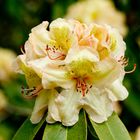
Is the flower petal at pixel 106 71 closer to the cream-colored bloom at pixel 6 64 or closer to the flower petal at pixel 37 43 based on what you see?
the flower petal at pixel 37 43

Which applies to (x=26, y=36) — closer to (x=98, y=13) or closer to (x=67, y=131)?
(x=98, y=13)

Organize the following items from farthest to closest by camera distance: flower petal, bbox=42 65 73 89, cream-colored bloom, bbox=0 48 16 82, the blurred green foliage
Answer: cream-colored bloom, bbox=0 48 16 82
the blurred green foliage
flower petal, bbox=42 65 73 89

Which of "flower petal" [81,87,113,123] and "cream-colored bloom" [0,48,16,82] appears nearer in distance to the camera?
"flower petal" [81,87,113,123]

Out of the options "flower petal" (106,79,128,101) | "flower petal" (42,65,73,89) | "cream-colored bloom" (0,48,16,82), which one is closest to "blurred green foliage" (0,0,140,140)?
"cream-colored bloom" (0,48,16,82)

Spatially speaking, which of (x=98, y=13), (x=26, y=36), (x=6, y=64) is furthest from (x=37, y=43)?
(x=26, y=36)

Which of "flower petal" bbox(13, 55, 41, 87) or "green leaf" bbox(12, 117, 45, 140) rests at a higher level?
"flower petal" bbox(13, 55, 41, 87)

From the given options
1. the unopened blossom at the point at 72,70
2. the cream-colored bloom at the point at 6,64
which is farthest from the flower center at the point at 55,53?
the cream-colored bloom at the point at 6,64

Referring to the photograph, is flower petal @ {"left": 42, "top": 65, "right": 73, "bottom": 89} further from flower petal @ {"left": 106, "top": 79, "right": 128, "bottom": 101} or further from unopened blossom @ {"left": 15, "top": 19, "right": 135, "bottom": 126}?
flower petal @ {"left": 106, "top": 79, "right": 128, "bottom": 101}

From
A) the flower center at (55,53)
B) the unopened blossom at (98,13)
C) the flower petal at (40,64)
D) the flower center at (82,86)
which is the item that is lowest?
the unopened blossom at (98,13)
